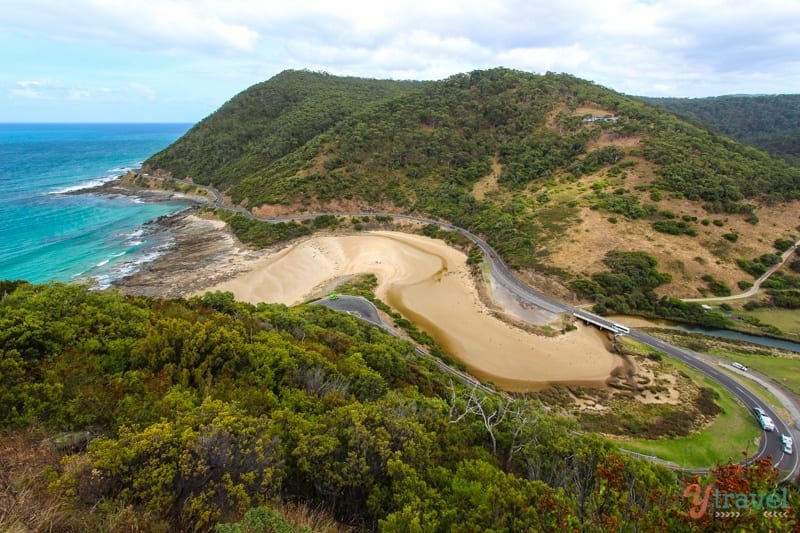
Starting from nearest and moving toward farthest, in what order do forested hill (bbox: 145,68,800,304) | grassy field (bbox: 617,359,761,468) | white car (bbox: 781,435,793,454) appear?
grassy field (bbox: 617,359,761,468), white car (bbox: 781,435,793,454), forested hill (bbox: 145,68,800,304)

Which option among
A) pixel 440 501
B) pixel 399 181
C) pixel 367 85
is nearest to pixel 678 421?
pixel 440 501

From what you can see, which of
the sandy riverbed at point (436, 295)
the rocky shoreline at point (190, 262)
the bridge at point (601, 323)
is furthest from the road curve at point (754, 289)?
the rocky shoreline at point (190, 262)

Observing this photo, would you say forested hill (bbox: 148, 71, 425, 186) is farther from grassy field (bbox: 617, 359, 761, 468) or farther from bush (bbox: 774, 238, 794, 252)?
grassy field (bbox: 617, 359, 761, 468)

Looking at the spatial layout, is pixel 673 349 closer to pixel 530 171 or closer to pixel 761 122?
pixel 530 171

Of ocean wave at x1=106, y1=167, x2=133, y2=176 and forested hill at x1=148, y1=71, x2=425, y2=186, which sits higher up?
forested hill at x1=148, y1=71, x2=425, y2=186

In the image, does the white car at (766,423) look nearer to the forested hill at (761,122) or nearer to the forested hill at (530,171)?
the forested hill at (530,171)

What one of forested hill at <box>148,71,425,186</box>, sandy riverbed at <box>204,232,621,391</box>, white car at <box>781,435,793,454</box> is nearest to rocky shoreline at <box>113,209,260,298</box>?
sandy riverbed at <box>204,232,621,391</box>
